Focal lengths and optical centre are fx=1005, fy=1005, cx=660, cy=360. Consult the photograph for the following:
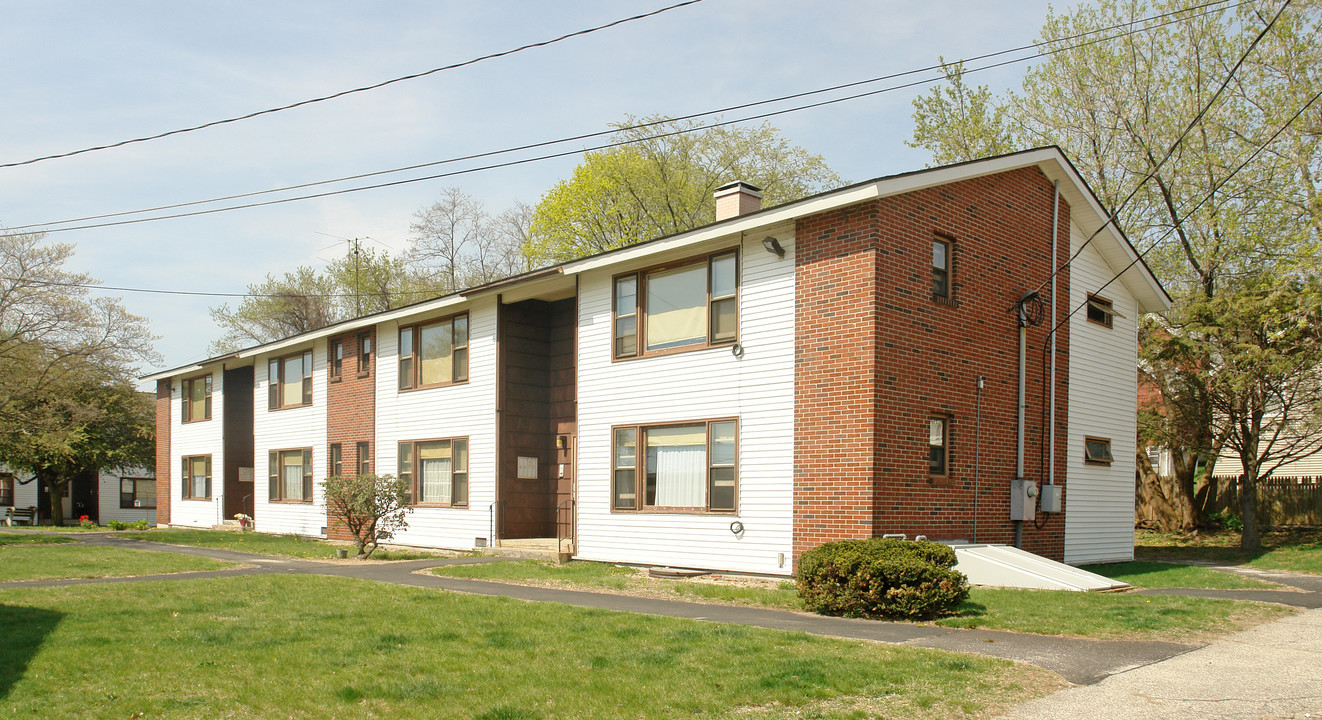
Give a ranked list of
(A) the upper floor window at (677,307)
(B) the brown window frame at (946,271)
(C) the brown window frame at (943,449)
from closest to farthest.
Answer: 1. (C) the brown window frame at (943,449)
2. (B) the brown window frame at (946,271)
3. (A) the upper floor window at (677,307)

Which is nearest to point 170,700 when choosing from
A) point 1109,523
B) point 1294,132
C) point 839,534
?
point 839,534

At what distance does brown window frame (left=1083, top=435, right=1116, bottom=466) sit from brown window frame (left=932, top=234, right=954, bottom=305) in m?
5.14

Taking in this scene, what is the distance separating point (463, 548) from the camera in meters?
22.3

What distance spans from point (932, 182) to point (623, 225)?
27829 millimetres

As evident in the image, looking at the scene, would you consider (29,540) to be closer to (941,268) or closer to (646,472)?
(646,472)

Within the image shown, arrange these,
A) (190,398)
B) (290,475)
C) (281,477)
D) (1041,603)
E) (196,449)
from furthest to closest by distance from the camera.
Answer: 1. (190,398)
2. (196,449)
3. (281,477)
4. (290,475)
5. (1041,603)

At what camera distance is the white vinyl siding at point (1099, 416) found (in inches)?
739

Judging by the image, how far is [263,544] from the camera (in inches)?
977

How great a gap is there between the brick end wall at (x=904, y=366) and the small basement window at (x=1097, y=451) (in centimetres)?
221

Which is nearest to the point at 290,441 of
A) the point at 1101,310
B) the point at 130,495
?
the point at 1101,310

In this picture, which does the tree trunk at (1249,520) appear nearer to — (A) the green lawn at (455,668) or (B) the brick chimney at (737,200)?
(B) the brick chimney at (737,200)

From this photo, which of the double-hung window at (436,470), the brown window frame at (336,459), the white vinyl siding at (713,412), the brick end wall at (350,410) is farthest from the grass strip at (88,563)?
the white vinyl siding at (713,412)

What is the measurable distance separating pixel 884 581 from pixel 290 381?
77.5 ft

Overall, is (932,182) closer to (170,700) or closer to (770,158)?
(170,700)
